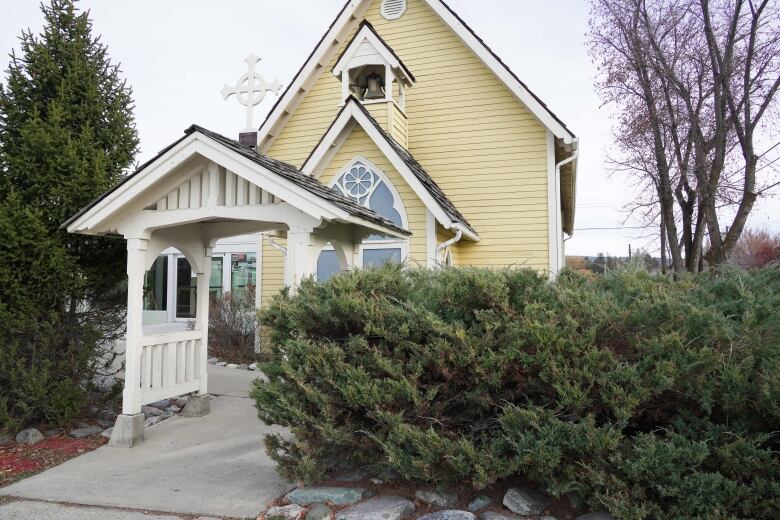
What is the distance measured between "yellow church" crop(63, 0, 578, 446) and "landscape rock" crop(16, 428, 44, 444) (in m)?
0.96

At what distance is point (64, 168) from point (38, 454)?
3.21 metres

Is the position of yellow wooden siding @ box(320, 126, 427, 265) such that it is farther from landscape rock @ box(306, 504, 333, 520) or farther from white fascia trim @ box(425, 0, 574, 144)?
landscape rock @ box(306, 504, 333, 520)

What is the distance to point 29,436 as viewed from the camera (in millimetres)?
6160

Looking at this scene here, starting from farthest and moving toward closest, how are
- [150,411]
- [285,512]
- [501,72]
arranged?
[501,72]
[150,411]
[285,512]

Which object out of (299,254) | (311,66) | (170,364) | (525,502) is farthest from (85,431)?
(311,66)

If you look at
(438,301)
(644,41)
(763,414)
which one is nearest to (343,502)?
(438,301)

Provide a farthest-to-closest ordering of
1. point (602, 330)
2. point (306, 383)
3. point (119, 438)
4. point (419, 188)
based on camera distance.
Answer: point (419, 188)
point (119, 438)
point (306, 383)
point (602, 330)

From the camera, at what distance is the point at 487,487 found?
4.07m

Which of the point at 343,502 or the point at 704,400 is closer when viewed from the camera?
the point at 704,400

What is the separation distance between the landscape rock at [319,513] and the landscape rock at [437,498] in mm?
653

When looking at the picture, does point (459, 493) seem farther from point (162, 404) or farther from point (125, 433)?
point (162, 404)

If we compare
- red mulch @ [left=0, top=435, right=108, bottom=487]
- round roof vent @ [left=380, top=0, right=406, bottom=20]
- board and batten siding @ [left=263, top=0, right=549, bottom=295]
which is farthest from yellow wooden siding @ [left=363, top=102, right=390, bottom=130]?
red mulch @ [left=0, top=435, right=108, bottom=487]

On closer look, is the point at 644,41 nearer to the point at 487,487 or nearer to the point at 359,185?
the point at 359,185

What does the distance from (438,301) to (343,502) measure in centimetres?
164
